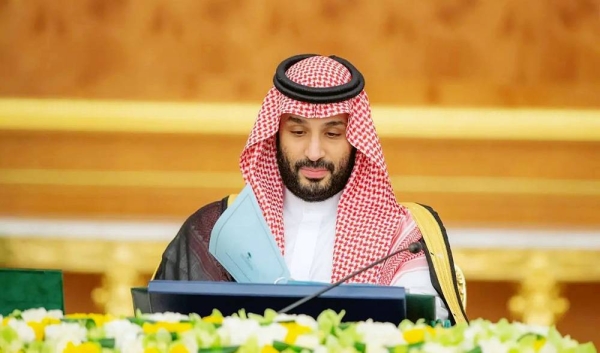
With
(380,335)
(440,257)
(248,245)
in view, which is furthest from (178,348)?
(440,257)

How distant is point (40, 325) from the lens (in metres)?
2.17

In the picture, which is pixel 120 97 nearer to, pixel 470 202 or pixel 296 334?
pixel 470 202

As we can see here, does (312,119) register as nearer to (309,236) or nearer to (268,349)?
(309,236)

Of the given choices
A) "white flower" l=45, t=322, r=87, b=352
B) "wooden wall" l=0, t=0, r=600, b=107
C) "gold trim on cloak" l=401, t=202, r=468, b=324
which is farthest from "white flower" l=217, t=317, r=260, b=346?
"wooden wall" l=0, t=0, r=600, b=107

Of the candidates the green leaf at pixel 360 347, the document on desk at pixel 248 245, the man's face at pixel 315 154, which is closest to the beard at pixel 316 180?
the man's face at pixel 315 154

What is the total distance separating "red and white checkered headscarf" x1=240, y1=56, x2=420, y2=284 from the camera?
3.25 metres

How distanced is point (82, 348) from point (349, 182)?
147 cm

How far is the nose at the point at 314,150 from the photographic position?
329cm

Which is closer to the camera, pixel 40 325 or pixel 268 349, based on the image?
pixel 268 349

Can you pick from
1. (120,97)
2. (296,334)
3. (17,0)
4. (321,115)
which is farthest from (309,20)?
(296,334)

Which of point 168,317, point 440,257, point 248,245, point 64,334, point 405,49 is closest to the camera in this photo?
point 64,334

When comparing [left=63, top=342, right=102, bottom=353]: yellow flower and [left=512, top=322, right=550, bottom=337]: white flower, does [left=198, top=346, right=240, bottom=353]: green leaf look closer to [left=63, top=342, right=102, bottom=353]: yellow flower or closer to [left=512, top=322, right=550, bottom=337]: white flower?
[left=63, top=342, right=102, bottom=353]: yellow flower

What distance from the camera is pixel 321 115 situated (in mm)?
3287

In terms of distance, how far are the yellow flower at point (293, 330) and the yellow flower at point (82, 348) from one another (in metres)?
0.32
